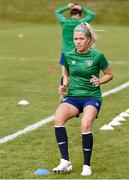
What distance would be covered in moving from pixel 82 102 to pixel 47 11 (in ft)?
181

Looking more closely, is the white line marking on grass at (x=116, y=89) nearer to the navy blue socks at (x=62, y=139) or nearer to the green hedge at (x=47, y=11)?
the navy blue socks at (x=62, y=139)

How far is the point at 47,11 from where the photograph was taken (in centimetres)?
6316

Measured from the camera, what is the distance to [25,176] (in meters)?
7.91

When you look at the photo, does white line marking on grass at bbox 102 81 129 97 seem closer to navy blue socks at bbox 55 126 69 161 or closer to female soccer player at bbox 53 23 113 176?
Result: female soccer player at bbox 53 23 113 176

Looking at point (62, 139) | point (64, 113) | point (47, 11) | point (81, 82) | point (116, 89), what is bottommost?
point (47, 11)

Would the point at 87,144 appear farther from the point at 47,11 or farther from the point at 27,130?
the point at 47,11

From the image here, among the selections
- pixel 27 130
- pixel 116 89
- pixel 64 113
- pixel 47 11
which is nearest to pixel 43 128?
pixel 27 130

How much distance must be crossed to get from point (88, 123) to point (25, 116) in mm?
4406

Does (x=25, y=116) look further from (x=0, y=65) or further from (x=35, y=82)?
(x=0, y=65)

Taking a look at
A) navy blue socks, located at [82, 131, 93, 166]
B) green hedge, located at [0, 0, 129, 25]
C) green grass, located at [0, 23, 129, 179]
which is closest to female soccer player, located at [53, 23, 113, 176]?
navy blue socks, located at [82, 131, 93, 166]

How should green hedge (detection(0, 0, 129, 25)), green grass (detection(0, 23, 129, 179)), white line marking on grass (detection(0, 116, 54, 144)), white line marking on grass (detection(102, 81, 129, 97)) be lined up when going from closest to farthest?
green grass (detection(0, 23, 129, 179)), white line marking on grass (detection(0, 116, 54, 144)), white line marking on grass (detection(102, 81, 129, 97)), green hedge (detection(0, 0, 129, 25))

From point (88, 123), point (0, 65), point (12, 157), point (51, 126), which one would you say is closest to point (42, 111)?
point (51, 126)

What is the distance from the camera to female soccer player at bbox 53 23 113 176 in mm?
8312

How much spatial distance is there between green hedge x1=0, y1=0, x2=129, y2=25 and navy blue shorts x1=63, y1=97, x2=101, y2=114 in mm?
53151
